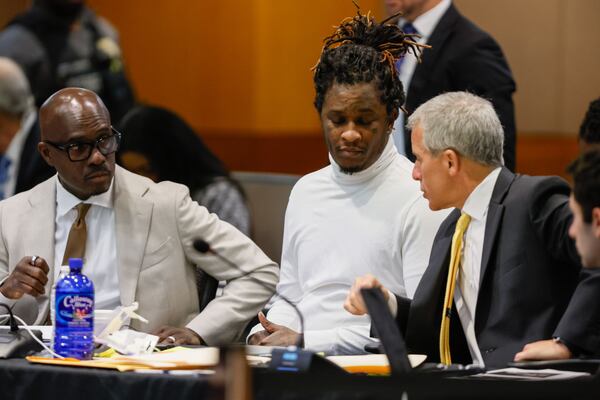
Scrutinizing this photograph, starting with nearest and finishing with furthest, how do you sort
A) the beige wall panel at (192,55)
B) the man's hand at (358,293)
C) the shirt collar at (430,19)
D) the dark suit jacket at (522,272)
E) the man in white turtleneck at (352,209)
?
the man's hand at (358,293)
the dark suit jacket at (522,272)
the man in white turtleneck at (352,209)
the shirt collar at (430,19)
the beige wall panel at (192,55)

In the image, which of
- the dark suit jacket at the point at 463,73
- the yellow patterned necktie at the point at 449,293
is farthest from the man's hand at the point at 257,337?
the dark suit jacket at the point at 463,73

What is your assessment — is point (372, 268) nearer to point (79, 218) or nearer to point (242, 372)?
point (79, 218)

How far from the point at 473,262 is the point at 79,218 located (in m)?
1.27

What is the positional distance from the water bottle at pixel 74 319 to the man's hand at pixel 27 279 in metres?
0.36

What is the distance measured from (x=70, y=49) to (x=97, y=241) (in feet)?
8.96

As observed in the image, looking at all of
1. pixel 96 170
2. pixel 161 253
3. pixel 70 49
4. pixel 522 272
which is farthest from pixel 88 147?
pixel 70 49

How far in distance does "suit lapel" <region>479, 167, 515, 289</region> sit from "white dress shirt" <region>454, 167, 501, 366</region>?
0.06 ft

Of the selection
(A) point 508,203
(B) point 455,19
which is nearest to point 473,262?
(A) point 508,203

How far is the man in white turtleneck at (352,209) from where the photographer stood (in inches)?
148

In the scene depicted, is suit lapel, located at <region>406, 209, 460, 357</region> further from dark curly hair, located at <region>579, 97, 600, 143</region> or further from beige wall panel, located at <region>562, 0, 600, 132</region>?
beige wall panel, located at <region>562, 0, 600, 132</region>

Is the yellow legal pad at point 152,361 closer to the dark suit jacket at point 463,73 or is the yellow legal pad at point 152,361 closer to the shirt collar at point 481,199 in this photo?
the shirt collar at point 481,199

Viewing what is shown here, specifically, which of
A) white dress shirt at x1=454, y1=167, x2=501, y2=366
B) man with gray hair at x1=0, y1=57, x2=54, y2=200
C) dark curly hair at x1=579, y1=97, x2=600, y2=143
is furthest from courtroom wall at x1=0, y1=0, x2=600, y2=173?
white dress shirt at x1=454, y1=167, x2=501, y2=366

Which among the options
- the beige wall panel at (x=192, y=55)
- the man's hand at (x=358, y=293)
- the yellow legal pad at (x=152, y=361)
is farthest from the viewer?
the beige wall panel at (x=192, y=55)

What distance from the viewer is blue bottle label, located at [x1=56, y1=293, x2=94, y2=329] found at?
3.18m
